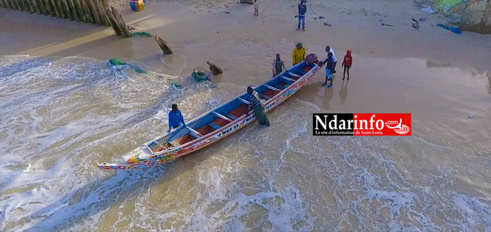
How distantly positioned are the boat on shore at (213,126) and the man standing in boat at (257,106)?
214mm

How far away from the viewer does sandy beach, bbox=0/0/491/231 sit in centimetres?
775

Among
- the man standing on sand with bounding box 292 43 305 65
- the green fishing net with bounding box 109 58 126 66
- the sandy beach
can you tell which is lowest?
the sandy beach

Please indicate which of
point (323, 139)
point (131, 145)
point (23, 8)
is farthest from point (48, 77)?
point (323, 139)

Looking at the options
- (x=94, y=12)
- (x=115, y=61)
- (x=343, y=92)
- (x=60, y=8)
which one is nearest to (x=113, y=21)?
(x=94, y=12)

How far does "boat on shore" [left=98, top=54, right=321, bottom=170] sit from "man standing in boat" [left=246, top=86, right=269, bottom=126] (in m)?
0.21

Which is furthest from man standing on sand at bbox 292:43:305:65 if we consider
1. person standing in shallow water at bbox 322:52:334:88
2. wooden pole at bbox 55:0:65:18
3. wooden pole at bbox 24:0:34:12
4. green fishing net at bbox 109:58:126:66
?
wooden pole at bbox 24:0:34:12

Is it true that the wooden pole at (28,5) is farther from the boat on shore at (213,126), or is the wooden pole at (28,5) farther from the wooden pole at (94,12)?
the boat on shore at (213,126)

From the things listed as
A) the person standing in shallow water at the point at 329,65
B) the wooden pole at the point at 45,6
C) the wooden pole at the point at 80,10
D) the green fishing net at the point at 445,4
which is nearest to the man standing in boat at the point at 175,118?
the person standing in shallow water at the point at 329,65

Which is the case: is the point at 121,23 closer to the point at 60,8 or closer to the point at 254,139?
the point at 60,8

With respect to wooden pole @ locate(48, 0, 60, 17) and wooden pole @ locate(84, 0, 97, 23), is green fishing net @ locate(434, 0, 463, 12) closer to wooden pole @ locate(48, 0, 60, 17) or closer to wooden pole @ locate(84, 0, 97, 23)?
wooden pole @ locate(84, 0, 97, 23)

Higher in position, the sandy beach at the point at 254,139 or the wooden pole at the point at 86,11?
the wooden pole at the point at 86,11

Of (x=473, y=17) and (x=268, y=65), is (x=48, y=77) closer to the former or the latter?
(x=268, y=65)

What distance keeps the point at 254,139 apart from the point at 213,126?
53.3 inches

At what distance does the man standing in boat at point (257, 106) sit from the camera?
9570 mm
